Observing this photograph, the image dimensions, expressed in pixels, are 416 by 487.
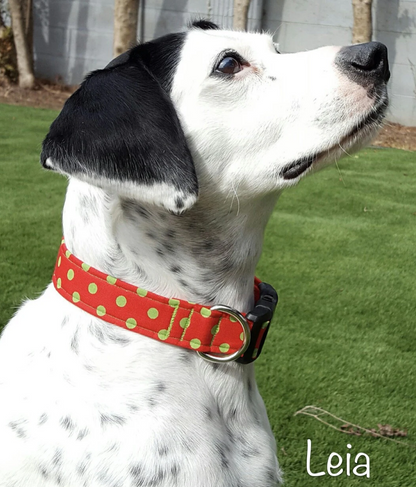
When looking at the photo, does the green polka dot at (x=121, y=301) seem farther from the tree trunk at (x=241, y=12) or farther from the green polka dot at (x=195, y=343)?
the tree trunk at (x=241, y=12)

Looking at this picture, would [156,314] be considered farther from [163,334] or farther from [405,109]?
[405,109]

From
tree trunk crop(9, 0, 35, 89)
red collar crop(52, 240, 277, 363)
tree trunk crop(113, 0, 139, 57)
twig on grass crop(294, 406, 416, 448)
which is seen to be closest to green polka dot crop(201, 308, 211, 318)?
red collar crop(52, 240, 277, 363)

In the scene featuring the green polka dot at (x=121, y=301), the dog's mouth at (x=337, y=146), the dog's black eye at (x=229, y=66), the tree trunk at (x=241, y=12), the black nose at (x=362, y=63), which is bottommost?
the tree trunk at (x=241, y=12)

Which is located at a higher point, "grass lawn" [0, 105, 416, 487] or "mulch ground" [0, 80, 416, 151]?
"grass lawn" [0, 105, 416, 487]

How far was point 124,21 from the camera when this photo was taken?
34.8 feet

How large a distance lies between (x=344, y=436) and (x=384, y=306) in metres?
1.48

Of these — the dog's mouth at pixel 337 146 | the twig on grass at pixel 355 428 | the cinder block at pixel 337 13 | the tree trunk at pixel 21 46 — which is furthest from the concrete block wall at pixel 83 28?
the dog's mouth at pixel 337 146

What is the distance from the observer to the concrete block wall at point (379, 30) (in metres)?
11.0

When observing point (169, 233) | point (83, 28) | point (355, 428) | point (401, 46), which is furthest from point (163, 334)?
point (83, 28)

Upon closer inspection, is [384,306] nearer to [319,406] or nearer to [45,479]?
[319,406]

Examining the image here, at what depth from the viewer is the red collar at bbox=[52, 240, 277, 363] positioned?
1.70 m

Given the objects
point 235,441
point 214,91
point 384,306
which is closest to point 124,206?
point 214,91

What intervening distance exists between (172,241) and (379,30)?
34.0 feet

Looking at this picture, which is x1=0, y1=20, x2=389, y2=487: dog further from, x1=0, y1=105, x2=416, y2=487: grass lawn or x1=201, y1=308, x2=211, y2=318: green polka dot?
x1=0, y1=105, x2=416, y2=487: grass lawn
